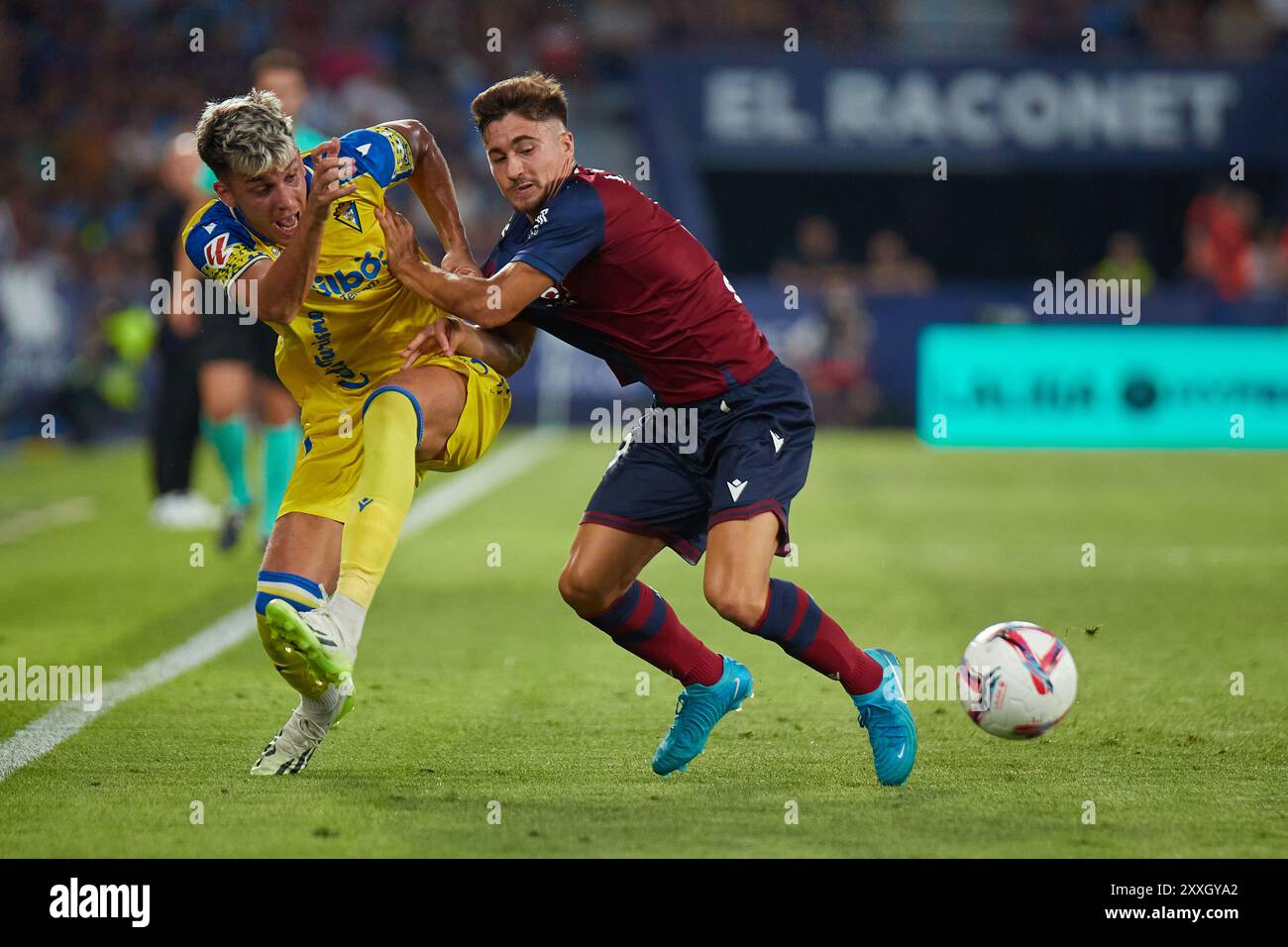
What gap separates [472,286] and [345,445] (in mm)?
717

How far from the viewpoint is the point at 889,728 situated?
184 inches

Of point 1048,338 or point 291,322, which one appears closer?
point 291,322

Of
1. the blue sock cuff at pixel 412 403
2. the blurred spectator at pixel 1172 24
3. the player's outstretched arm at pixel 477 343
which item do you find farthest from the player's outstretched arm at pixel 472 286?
the blurred spectator at pixel 1172 24

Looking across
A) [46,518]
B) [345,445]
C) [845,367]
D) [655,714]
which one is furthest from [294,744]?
[845,367]

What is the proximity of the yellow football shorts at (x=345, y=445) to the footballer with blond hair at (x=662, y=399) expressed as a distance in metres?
0.24

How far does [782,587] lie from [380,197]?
1.58 meters

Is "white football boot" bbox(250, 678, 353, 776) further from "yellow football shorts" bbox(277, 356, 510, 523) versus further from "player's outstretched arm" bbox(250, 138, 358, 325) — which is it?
"player's outstretched arm" bbox(250, 138, 358, 325)

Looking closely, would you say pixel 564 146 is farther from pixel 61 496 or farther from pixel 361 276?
pixel 61 496

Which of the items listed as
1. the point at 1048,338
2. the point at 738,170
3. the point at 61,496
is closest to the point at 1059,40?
the point at 738,170

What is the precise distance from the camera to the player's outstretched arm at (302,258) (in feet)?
14.1

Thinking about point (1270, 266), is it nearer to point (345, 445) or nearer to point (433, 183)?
point (433, 183)

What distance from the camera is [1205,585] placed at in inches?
331

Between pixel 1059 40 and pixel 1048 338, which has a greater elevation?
pixel 1059 40
